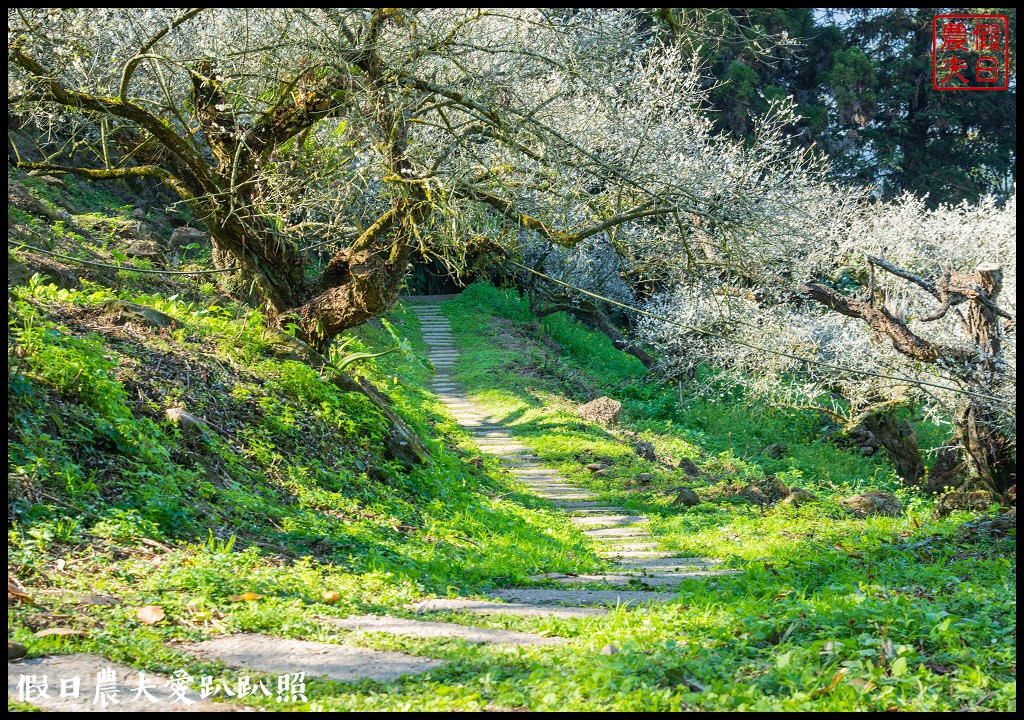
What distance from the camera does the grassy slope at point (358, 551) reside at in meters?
3.29

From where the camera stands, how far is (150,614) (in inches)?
143

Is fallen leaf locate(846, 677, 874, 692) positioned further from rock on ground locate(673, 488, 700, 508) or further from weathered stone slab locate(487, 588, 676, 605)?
rock on ground locate(673, 488, 700, 508)

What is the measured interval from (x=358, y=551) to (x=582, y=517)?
12.7 ft

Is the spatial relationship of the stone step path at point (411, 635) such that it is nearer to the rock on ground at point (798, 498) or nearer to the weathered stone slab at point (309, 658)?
the weathered stone slab at point (309, 658)

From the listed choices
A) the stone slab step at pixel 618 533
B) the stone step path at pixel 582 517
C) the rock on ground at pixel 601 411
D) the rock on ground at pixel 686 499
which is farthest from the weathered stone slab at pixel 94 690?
the rock on ground at pixel 601 411

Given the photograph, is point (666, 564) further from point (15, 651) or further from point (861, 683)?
point (15, 651)

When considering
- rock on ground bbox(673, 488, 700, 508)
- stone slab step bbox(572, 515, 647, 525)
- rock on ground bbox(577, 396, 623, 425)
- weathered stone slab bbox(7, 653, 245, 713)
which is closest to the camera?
weathered stone slab bbox(7, 653, 245, 713)

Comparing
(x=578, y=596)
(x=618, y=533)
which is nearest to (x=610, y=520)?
(x=618, y=533)

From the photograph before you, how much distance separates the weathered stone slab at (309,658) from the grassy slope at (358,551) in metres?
0.10

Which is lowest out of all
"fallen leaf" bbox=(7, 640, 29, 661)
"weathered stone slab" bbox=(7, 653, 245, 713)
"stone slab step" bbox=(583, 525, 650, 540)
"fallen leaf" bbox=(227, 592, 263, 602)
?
"stone slab step" bbox=(583, 525, 650, 540)

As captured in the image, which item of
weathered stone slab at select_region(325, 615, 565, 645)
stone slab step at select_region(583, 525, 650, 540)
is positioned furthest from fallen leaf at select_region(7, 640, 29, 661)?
stone slab step at select_region(583, 525, 650, 540)

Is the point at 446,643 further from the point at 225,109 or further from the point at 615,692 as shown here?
the point at 225,109

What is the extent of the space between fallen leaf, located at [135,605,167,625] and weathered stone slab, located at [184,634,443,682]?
220 mm

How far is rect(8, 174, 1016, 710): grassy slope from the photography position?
329cm
